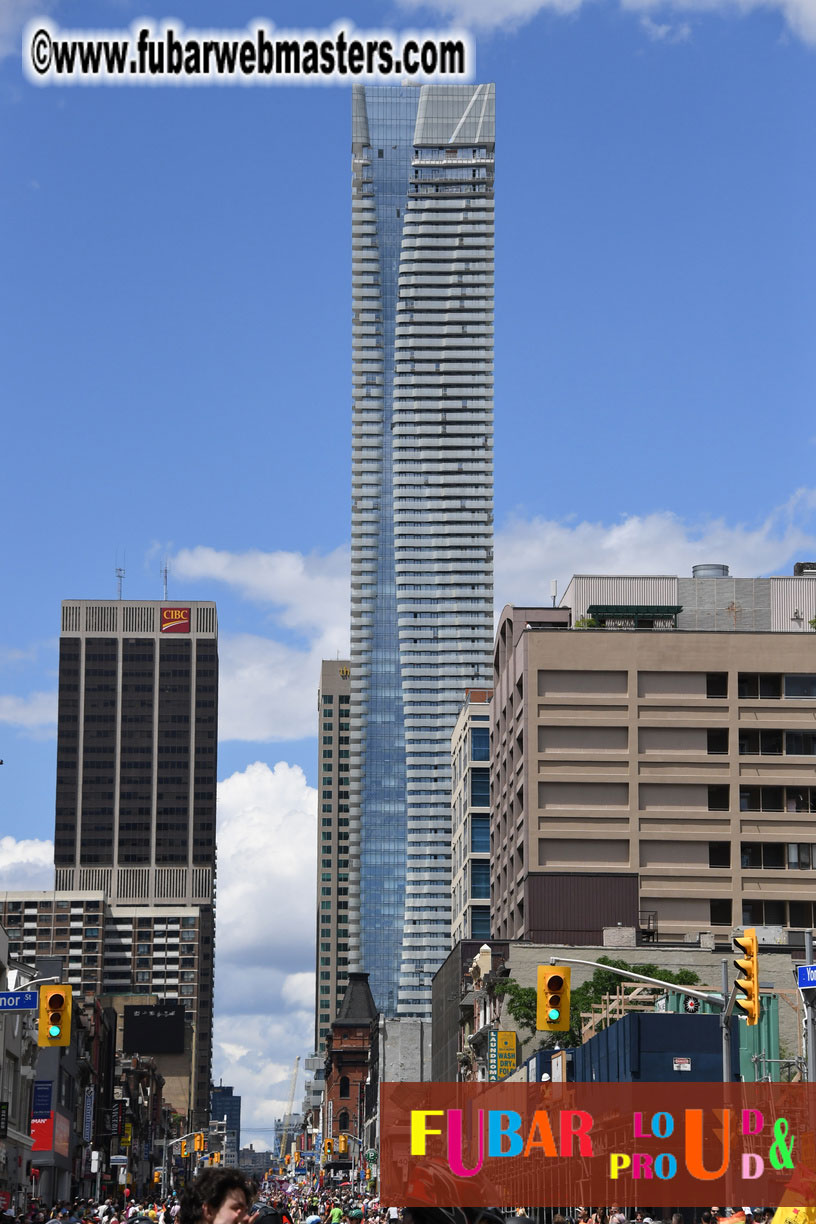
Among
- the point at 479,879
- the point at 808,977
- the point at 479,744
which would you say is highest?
the point at 479,744

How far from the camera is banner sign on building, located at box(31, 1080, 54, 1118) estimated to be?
91.5 metres

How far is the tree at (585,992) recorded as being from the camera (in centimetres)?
8519

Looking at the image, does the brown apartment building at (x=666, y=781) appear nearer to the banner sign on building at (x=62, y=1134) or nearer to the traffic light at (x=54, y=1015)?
the banner sign on building at (x=62, y=1134)

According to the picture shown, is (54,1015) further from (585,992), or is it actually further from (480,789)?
(480,789)

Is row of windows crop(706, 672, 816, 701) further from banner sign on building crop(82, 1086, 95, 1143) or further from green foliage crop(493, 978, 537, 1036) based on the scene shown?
banner sign on building crop(82, 1086, 95, 1143)

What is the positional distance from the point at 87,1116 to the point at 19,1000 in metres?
77.2

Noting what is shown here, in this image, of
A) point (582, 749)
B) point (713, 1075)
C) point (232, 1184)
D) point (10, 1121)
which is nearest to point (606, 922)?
point (582, 749)

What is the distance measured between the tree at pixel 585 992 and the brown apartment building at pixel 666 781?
10.4 meters

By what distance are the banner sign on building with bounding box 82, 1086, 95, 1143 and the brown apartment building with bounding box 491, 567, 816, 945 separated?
29.2 metres

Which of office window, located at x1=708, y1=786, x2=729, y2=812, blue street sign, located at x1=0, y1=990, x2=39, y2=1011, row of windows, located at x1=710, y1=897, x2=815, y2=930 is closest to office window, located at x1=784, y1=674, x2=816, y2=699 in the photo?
office window, located at x1=708, y1=786, x2=729, y2=812

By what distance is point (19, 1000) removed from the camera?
40.0 meters

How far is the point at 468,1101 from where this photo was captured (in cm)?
10462

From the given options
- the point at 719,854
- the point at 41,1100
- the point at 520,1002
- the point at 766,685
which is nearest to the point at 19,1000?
the point at 41,1100

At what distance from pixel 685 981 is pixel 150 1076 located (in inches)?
3884
